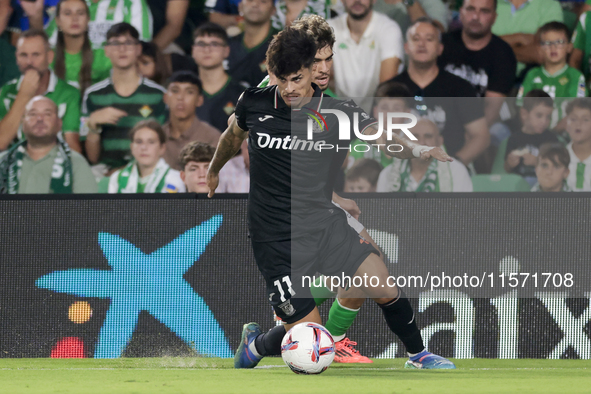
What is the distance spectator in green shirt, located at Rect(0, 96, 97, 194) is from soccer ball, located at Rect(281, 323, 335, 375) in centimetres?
340

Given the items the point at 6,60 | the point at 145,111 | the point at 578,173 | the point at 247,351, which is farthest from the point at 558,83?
the point at 6,60

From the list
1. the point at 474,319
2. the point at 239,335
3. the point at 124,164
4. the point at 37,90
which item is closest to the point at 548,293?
the point at 474,319

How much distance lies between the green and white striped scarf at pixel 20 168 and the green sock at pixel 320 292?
2561 millimetres

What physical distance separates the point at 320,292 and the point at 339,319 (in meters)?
0.66

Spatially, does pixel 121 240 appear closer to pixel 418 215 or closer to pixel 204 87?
pixel 204 87

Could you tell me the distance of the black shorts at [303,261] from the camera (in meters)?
3.97

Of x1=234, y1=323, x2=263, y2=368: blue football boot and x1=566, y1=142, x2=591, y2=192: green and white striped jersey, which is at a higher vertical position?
x1=566, y1=142, x2=591, y2=192: green and white striped jersey

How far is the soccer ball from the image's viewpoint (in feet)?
12.1

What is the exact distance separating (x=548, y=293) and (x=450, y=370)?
161 centimetres

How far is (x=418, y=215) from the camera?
5633mm

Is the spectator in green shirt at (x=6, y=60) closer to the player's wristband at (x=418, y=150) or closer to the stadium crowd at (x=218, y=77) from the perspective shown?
the stadium crowd at (x=218, y=77)

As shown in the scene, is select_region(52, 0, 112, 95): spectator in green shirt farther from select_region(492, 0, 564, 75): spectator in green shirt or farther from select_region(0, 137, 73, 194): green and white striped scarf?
select_region(492, 0, 564, 75): spectator in green shirt

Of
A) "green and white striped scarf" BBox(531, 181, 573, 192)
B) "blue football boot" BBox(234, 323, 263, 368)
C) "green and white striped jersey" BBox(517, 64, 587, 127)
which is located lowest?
"blue football boot" BBox(234, 323, 263, 368)

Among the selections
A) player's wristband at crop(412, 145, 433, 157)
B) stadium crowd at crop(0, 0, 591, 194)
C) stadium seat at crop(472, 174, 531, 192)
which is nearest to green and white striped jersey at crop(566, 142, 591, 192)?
stadium crowd at crop(0, 0, 591, 194)
